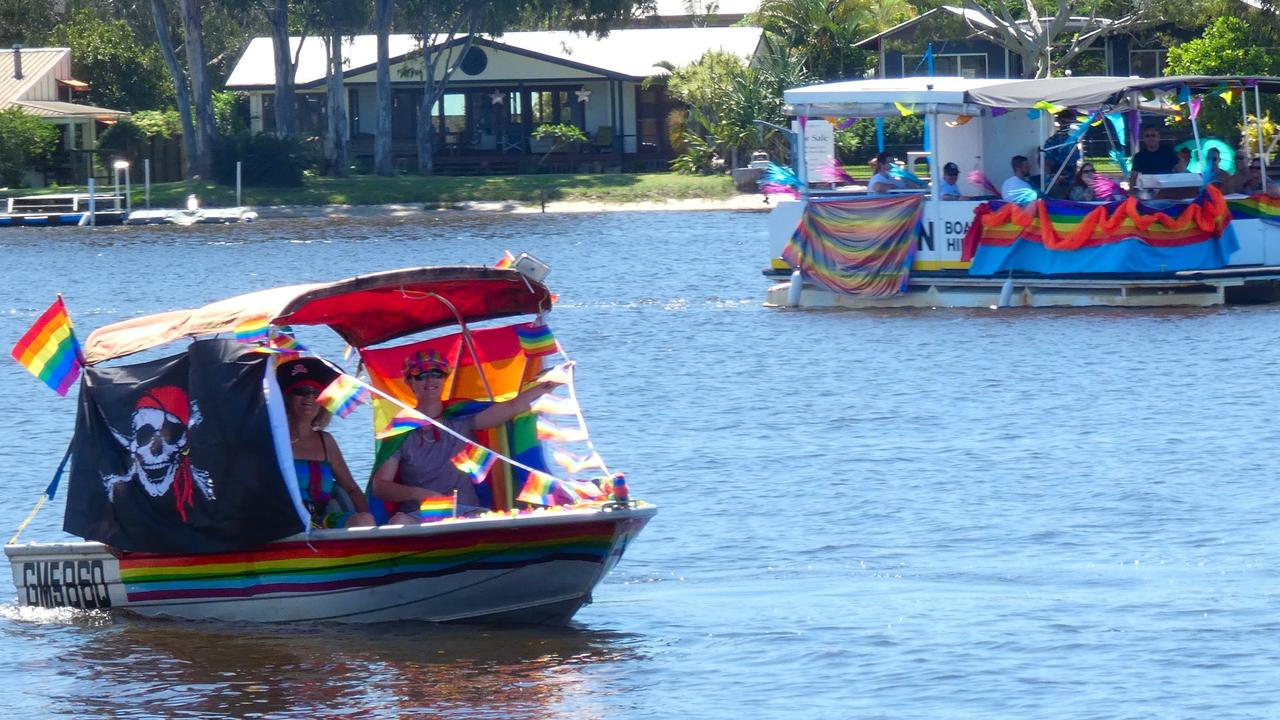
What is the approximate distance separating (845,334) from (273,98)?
45.7 metres

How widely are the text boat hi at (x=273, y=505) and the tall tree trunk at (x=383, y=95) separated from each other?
154 feet

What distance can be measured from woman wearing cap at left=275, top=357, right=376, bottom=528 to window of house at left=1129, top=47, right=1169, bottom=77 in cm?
5280

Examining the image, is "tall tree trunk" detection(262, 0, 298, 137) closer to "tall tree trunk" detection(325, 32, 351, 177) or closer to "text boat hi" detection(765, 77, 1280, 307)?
"tall tree trunk" detection(325, 32, 351, 177)

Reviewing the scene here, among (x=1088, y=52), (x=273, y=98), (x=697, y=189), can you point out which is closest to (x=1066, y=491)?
(x=697, y=189)

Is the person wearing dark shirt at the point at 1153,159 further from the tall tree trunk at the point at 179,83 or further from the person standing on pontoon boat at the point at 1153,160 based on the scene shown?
the tall tree trunk at the point at 179,83

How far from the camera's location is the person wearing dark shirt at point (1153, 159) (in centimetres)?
2527

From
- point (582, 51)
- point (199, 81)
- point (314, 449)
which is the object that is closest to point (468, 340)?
point (314, 449)

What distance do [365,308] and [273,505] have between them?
1601mm

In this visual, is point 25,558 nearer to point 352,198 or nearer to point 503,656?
point 503,656

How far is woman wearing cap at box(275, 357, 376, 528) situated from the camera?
11.1 metres

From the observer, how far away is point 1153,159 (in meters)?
25.3

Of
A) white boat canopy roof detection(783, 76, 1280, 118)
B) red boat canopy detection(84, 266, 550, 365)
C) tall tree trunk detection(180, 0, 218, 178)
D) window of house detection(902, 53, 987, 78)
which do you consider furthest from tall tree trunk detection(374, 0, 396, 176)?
red boat canopy detection(84, 266, 550, 365)

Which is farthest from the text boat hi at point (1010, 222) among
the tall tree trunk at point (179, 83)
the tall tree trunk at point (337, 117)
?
the tall tree trunk at point (337, 117)

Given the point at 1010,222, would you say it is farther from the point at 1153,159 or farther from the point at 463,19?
the point at 463,19
